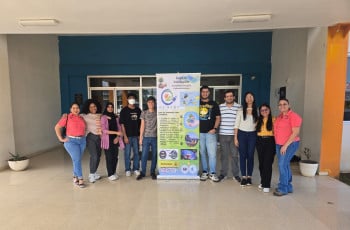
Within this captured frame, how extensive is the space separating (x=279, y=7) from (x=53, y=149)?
21.5 feet

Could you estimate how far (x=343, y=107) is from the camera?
4023 millimetres

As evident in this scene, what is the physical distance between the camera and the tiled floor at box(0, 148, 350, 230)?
2.54 m

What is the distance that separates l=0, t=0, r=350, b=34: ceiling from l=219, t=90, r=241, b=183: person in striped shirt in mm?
1225

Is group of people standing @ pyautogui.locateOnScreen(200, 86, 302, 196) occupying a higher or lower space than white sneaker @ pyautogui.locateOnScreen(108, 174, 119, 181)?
higher

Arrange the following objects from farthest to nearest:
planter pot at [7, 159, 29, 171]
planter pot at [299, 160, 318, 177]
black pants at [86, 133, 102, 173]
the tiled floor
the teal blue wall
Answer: the teal blue wall, planter pot at [7, 159, 29, 171], planter pot at [299, 160, 318, 177], black pants at [86, 133, 102, 173], the tiled floor

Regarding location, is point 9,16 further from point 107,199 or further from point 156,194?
point 156,194

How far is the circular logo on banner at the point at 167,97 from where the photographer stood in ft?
12.4

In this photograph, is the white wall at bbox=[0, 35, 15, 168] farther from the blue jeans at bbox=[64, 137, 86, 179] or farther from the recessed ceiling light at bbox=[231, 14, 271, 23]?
the recessed ceiling light at bbox=[231, 14, 271, 23]

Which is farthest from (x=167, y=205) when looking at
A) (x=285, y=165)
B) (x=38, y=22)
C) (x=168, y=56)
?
(x=168, y=56)

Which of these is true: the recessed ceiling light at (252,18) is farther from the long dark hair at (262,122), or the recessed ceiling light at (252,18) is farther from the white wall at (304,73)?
the white wall at (304,73)

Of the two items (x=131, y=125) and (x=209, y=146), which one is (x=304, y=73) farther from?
(x=131, y=125)

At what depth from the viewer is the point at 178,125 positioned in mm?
3838

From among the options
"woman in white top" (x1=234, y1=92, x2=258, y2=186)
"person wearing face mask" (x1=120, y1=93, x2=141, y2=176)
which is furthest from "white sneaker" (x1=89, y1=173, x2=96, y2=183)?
"woman in white top" (x1=234, y1=92, x2=258, y2=186)

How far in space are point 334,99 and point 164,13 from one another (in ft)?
10.7
